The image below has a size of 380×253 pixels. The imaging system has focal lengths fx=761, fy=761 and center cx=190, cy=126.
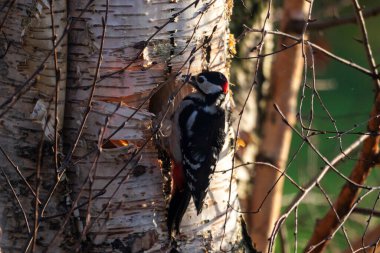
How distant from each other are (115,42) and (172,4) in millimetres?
300

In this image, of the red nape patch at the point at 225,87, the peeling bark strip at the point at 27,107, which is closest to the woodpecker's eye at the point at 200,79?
the red nape patch at the point at 225,87

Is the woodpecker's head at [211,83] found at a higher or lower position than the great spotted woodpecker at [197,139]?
higher

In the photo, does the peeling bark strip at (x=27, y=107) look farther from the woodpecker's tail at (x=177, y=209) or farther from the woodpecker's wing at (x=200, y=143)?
the woodpecker's wing at (x=200, y=143)

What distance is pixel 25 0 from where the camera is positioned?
3.08m

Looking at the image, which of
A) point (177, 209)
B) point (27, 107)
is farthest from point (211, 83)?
point (27, 107)

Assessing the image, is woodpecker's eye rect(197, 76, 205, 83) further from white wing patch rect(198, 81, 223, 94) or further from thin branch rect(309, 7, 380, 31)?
thin branch rect(309, 7, 380, 31)

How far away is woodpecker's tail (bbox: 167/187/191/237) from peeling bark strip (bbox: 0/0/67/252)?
1.69ft

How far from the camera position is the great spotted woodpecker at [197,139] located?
349 cm

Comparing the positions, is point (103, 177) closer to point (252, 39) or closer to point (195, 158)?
point (195, 158)

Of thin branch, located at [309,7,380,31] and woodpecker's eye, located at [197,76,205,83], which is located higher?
thin branch, located at [309,7,380,31]

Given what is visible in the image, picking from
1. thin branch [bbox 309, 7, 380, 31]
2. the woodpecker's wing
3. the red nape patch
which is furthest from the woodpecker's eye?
thin branch [bbox 309, 7, 380, 31]

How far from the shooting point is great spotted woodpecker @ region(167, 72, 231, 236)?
349cm

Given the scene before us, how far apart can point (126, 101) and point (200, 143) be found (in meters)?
0.73

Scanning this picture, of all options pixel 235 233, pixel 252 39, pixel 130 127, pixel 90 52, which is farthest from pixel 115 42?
pixel 252 39
